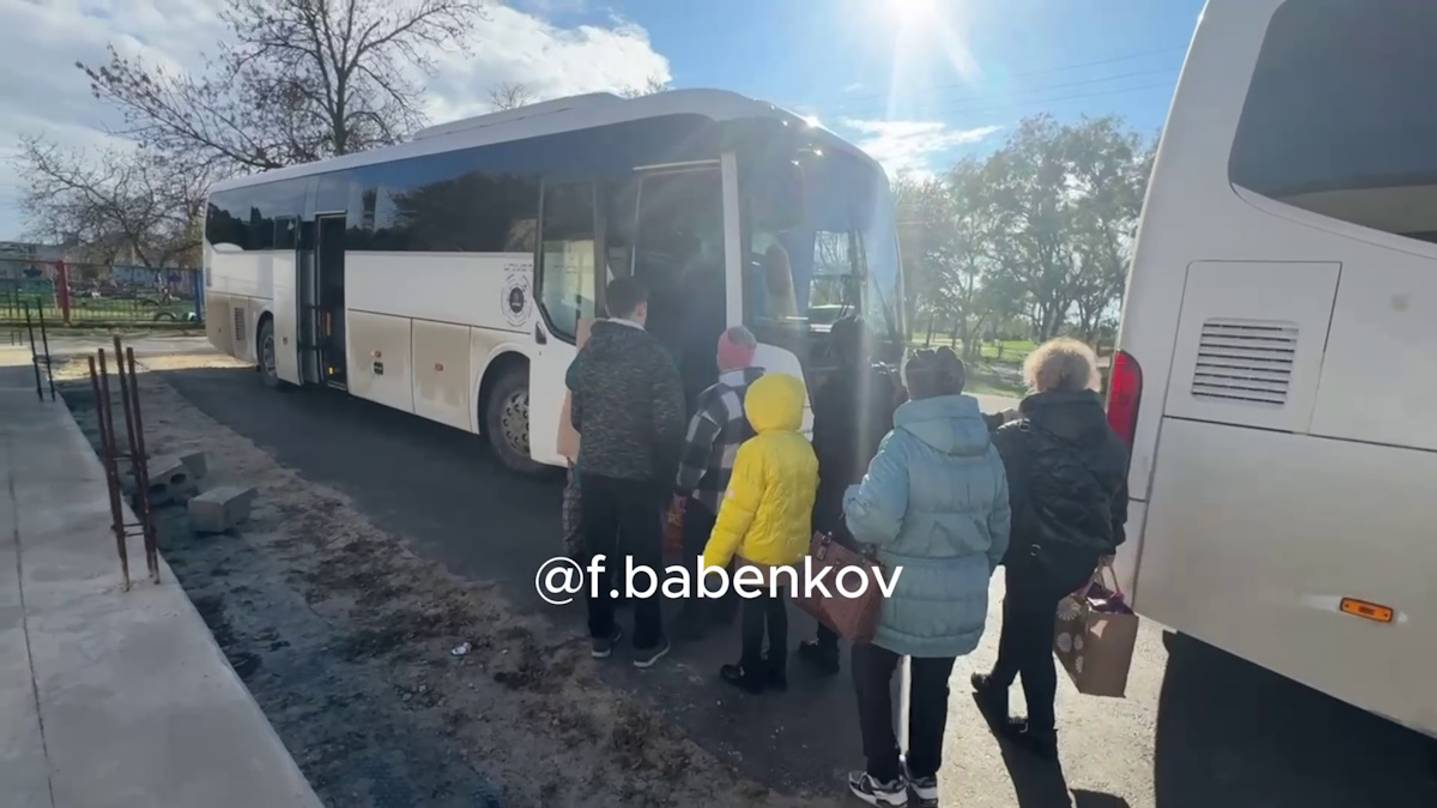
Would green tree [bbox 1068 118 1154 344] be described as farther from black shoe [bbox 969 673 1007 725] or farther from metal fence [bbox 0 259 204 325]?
metal fence [bbox 0 259 204 325]

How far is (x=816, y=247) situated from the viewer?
5.55 meters

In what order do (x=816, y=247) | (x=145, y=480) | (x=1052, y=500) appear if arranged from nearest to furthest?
(x=1052, y=500) → (x=145, y=480) → (x=816, y=247)

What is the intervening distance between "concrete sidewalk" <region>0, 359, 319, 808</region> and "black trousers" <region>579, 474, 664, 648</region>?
4.88 ft

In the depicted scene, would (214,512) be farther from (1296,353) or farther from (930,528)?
(1296,353)

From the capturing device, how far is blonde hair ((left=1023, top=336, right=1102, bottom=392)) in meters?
2.89

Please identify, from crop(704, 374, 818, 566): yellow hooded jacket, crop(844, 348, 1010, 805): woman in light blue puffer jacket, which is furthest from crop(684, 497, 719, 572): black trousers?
crop(844, 348, 1010, 805): woman in light blue puffer jacket

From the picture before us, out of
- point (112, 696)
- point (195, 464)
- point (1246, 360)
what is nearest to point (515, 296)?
point (195, 464)

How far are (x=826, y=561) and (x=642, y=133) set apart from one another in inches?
154

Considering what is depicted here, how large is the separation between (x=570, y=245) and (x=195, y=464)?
3.80 m

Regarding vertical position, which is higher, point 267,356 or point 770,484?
point 770,484

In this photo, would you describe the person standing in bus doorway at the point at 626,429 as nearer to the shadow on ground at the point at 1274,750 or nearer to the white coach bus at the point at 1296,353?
the white coach bus at the point at 1296,353

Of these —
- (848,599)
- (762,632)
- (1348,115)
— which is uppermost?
(1348,115)

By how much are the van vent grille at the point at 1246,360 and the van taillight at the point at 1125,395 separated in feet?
0.74

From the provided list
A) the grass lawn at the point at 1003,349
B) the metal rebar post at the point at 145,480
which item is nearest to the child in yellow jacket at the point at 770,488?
the metal rebar post at the point at 145,480
